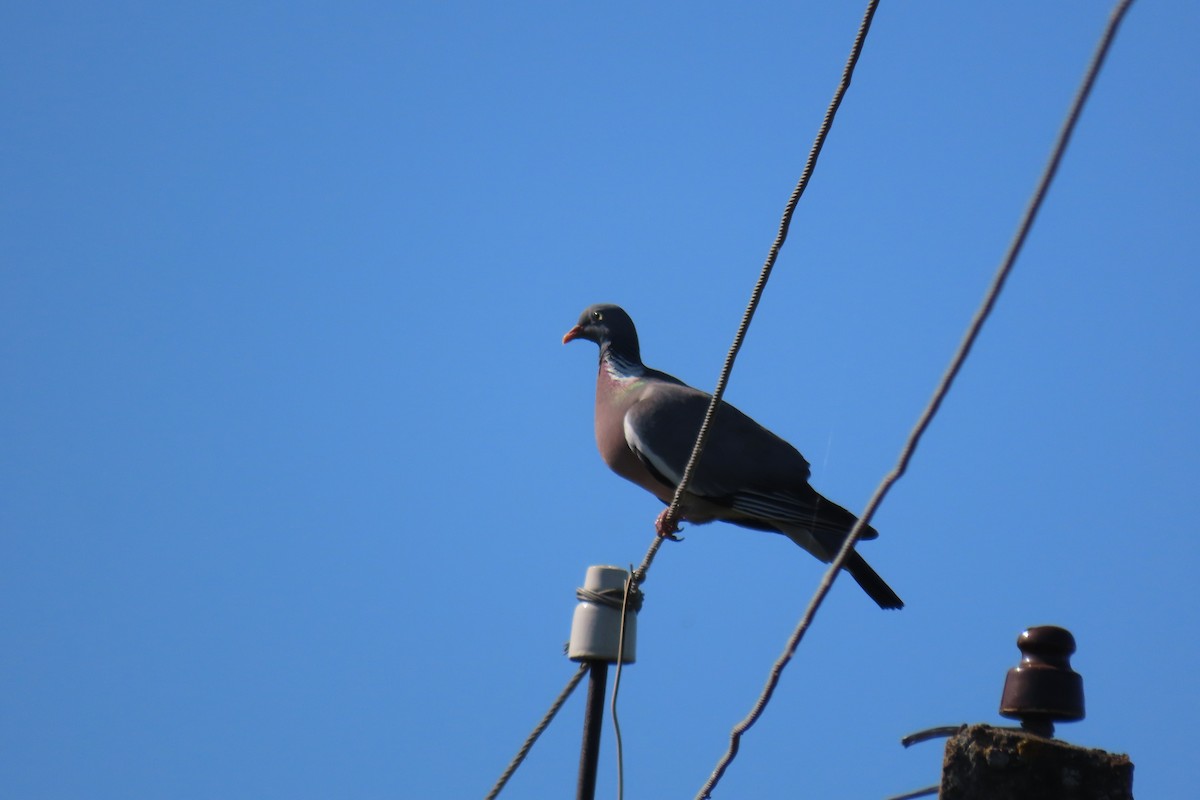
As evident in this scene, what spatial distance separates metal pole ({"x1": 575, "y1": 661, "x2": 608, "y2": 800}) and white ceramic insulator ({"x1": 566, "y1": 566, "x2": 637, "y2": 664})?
0.04m

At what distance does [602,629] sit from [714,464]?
202cm

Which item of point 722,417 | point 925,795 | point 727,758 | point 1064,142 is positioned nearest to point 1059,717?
point 925,795

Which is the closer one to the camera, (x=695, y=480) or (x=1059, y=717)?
(x=1059, y=717)

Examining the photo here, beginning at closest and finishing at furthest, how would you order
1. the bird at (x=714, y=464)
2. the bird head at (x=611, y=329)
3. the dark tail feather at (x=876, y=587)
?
the dark tail feather at (x=876, y=587), the bird at (x=714, y=464), the bird head at (x=611, y=329)

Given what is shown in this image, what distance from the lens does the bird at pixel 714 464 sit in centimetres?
528

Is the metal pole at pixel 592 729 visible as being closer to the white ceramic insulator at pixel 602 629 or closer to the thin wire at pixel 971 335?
the white ceramic insulator at pixel 602 629

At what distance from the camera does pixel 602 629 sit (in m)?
3.59

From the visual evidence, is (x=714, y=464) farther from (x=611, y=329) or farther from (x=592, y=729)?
(x=592, y=729)

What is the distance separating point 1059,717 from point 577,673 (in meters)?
1.51

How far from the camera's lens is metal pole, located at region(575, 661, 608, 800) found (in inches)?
131

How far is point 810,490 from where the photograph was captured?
5.49 metres

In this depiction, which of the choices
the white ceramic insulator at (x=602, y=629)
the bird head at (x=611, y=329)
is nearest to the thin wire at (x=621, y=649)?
the white ceramic insulator at (x=602, y=629)

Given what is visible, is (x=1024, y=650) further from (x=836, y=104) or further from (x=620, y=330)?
(x=620, y=330)

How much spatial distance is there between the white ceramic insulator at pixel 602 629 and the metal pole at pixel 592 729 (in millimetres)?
39
